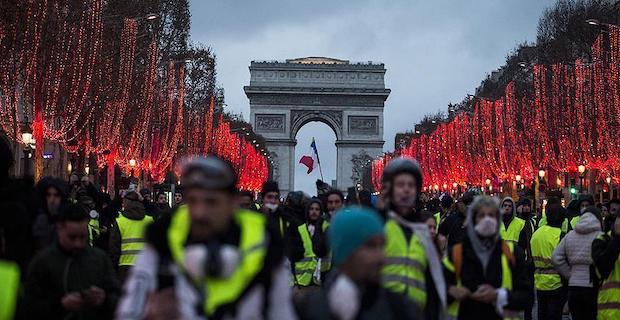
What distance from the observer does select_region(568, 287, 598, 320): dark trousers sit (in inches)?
455

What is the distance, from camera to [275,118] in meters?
117

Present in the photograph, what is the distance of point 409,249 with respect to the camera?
6.72 metres

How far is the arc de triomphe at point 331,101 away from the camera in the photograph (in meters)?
114

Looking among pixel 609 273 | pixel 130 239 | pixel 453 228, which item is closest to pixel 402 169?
pixel 609 273

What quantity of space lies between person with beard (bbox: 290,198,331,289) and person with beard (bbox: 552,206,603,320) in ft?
7.07

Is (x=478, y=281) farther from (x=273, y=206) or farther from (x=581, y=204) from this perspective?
(x=581, y=204)

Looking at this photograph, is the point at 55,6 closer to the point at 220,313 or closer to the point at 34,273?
the point at 34,273

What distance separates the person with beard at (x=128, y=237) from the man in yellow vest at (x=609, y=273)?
5.10 metres

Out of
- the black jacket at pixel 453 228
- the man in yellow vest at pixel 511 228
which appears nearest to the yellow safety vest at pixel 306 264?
the black jacket at pixel 453 228

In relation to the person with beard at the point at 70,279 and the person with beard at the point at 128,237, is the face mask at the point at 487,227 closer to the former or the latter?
the person with beard at the point at 70,279

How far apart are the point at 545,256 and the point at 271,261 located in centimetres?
1002

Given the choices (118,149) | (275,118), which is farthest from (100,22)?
(275,118)

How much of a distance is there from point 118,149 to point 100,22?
11.1 m

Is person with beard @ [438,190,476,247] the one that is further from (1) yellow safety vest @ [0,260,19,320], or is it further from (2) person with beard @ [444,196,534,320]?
(1) yellow safety vest @ [0,260,19,320]
